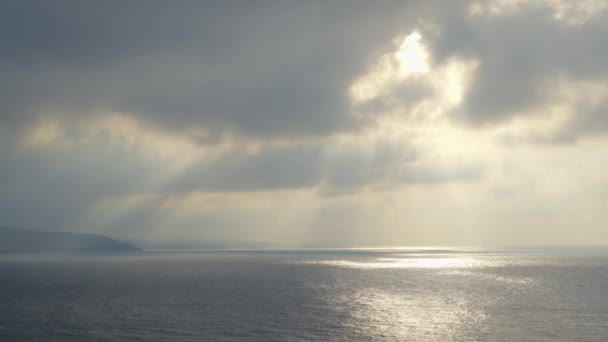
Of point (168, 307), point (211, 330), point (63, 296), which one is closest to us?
point (211, 330)

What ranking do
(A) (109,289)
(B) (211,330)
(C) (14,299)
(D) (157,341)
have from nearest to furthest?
(D) (157,341) < (B) (211,330) < (C) (14,299) < (A) (109,289)

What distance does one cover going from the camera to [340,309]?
84062mm

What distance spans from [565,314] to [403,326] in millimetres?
29448

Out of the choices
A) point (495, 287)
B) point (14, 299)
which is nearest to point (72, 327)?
point (14, 299)

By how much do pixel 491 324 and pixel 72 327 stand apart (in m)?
58.6

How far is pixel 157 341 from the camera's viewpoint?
55875mm

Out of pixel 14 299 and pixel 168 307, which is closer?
pixel 168 307

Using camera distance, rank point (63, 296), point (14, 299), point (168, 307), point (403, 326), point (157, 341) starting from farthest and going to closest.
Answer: point (63, 296) → point (14, 299) → point (168, 307) → point (403, 326) → point (157, 341)

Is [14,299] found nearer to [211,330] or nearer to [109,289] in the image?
[109,289]

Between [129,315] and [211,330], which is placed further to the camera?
[129,315]

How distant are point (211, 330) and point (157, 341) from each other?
8463 mm

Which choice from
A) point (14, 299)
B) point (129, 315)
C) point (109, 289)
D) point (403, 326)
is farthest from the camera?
point (109, 289)

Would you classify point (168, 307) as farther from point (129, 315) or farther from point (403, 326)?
point (403, 326)

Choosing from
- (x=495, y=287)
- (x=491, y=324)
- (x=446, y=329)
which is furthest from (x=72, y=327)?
(x=495, y=287)
